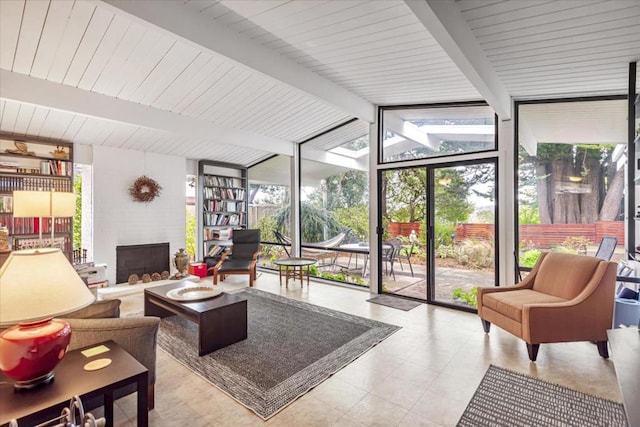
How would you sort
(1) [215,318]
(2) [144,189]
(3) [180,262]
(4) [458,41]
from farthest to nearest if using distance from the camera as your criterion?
(3) [180,262]
(2) [144,189]
(1) [215,318]
(4) [458,41]

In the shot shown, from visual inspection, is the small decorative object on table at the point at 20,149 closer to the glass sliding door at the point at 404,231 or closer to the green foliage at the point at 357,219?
the green foliage at the point at 357,219

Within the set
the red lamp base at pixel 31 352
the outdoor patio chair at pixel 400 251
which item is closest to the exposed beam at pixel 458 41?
the outdoor patio chair at pixel 400 251

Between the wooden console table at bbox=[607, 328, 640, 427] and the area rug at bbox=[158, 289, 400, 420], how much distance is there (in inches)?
70.5

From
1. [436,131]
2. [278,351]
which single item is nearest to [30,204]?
[278,351]

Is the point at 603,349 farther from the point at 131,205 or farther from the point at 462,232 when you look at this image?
the point at 131,205

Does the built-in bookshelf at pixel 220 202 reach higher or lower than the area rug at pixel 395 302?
higher

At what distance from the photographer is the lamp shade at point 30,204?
318cm

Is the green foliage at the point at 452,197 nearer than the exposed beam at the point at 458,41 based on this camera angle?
No

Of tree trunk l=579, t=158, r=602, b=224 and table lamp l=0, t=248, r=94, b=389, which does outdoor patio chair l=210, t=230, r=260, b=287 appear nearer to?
table lamp l=0, t=248, r=94, b=389

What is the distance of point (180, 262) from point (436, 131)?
16.3 ft

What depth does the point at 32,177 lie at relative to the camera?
4.59m

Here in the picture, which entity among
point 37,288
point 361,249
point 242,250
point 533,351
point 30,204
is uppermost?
point 30,204

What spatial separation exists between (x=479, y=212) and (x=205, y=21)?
379cm

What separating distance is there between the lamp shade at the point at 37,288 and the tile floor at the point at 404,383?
109 cm
